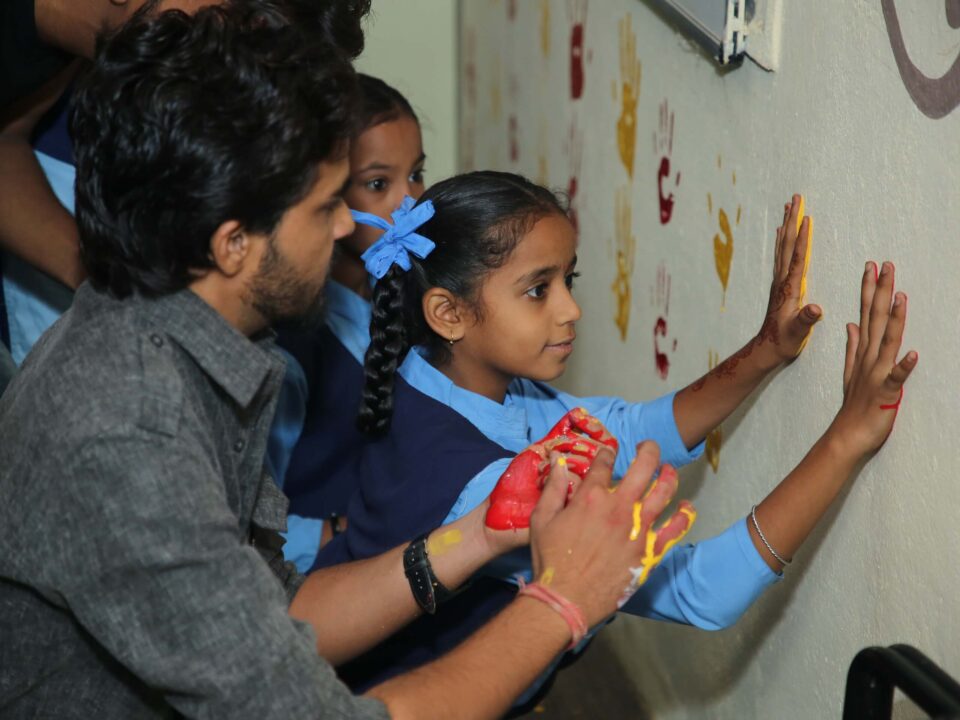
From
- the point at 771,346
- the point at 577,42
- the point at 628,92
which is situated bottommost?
the point at 771,346

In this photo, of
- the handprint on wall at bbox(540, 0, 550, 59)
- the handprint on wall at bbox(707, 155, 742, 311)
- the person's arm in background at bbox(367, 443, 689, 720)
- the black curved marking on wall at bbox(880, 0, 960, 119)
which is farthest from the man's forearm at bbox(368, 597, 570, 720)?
the handprint on wall at bbox(540, 0, 550, 59)

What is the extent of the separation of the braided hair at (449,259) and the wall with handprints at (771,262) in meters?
0.32

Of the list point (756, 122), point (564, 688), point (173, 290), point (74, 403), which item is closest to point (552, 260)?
point (756, 122)

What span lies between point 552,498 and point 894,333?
0.41m

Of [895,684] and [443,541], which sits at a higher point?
[895,684]

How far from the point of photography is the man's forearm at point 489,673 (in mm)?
1139

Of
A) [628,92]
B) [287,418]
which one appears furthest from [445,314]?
[628,92]

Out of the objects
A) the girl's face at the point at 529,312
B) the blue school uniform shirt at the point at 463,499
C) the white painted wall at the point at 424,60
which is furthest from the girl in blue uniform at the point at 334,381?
the white painted wall at the point at 424,60

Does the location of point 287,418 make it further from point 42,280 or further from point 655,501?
point 655,501

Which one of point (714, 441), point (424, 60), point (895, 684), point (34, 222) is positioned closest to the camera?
point (895, 684)

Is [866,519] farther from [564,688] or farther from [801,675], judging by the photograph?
[564,688]

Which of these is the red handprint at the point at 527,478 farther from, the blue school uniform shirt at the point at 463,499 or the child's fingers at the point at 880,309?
the child's fingers at the point at 880,309

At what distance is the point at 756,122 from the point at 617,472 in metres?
0.57

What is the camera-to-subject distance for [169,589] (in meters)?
1.05
